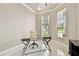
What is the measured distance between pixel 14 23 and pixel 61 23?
3.24 ft

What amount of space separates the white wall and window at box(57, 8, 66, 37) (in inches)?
21.0

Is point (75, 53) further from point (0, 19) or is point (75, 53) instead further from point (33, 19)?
point (0, 19)

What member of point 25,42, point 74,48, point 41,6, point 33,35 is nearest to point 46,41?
point 33,35

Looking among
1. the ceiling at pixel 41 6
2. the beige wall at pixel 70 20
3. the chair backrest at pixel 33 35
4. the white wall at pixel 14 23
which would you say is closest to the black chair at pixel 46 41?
the beige wall at pixel 70 20

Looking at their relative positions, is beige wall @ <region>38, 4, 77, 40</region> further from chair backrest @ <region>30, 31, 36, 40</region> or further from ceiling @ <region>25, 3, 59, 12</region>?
chair backrest @ <region>30, 31, 36, 40</region>

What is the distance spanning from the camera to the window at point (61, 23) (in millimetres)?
2631

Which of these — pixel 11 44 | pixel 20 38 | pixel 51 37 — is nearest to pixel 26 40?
pixel 20 38

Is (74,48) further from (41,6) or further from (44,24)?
(41,6)

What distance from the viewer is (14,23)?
266cm

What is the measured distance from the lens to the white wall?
255 cm

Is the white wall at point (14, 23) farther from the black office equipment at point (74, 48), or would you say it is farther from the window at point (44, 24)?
the black office equipment at point (74, 48)

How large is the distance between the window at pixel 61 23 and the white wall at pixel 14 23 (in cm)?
53

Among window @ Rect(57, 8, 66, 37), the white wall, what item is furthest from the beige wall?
the white wall

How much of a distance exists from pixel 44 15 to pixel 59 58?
929 millimetres
